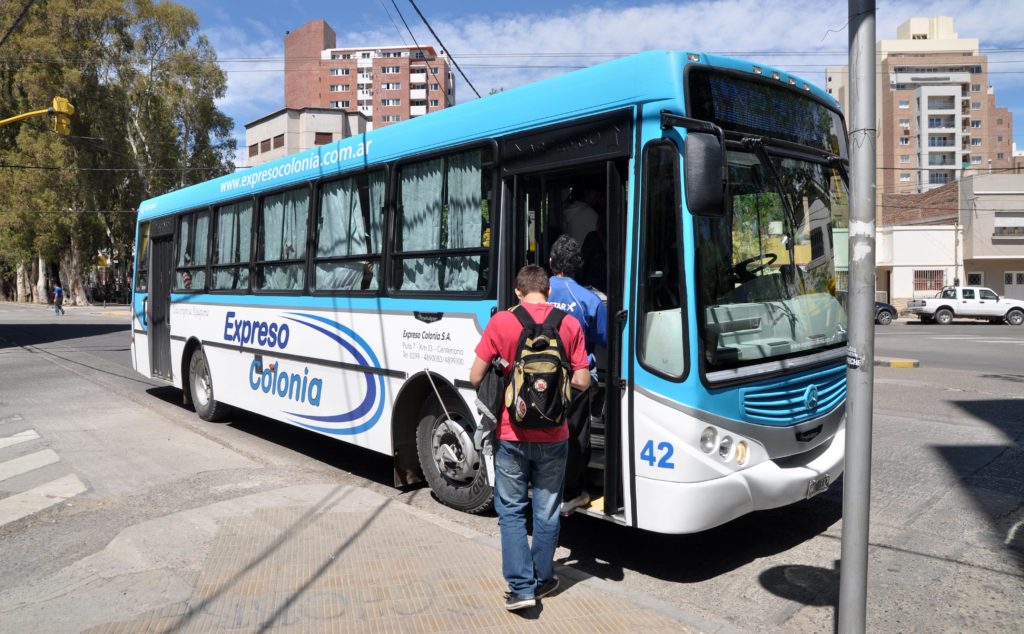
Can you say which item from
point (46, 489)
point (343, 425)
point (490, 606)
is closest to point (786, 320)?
point (490, 606)

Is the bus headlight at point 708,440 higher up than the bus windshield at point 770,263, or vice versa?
the bus windshield at point 770,263

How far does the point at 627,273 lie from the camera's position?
4512 mm

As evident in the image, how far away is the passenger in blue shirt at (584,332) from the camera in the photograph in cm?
465

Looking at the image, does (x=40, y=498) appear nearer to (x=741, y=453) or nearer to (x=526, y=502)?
(x=526, y=502)

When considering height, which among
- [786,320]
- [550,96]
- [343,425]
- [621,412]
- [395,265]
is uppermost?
[550,96]

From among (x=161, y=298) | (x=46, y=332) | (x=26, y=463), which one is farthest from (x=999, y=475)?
(x=46, y=332)

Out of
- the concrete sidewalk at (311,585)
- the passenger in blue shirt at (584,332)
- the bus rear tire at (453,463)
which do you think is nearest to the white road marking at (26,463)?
the concrete sidewalk at (311,585)

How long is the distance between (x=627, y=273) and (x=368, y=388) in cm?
298

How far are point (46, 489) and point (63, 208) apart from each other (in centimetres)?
4541

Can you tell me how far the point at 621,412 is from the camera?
451 centimetres

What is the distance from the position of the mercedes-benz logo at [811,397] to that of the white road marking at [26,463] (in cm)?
695

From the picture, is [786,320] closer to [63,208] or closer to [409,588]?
[409,588]

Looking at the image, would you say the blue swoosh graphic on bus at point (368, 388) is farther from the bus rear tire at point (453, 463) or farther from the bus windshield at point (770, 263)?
the bus windshield at point (770, 263)

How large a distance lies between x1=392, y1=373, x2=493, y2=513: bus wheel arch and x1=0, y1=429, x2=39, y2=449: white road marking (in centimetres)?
516
